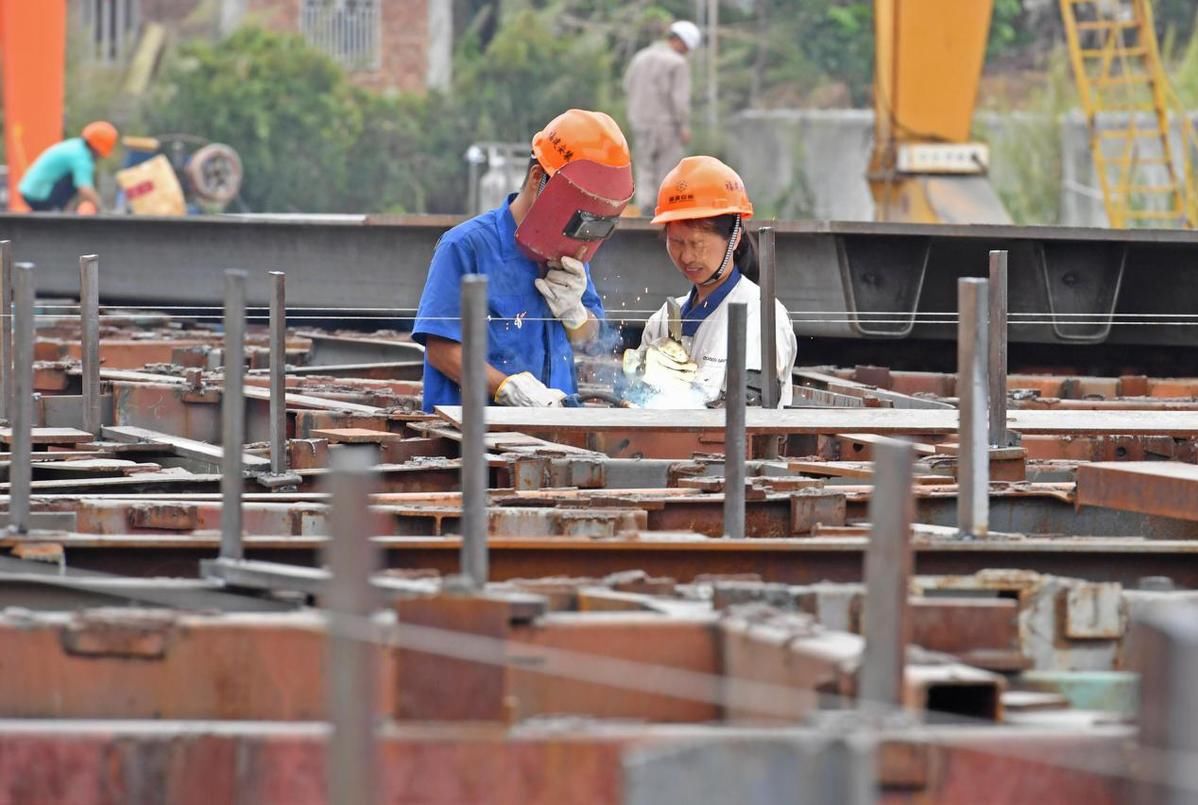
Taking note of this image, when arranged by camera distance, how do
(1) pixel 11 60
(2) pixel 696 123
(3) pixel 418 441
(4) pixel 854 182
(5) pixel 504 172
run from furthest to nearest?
(2) pixel 696 123, (4) pixel 854 182, (5) pixel 504 172, (1) pixel 11 60, (3) pixel 418 441

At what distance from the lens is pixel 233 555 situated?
4324mm

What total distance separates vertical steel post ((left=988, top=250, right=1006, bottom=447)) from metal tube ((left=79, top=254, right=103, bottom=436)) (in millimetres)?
2823

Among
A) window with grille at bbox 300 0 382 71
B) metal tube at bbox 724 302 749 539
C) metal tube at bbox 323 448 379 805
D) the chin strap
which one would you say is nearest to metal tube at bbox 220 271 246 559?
metal tube at bbox 724 302 749 539

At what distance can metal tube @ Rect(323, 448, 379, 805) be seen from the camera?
281 cm

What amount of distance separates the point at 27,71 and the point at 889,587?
2141 centimetres

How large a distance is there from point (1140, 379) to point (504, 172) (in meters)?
17.1

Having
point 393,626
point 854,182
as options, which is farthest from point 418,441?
point 854,182

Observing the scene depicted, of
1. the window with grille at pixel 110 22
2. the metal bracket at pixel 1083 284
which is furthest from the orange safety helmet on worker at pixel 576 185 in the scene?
the window with grille at pixel 110 22

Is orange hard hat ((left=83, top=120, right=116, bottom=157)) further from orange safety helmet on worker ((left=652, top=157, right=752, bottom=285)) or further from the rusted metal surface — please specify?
orange safety helmet on worker ((left=652, top=157, right=752, bottom=285))

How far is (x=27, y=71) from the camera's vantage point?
2323cm

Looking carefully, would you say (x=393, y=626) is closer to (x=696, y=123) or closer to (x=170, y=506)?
(x=170, y=506)

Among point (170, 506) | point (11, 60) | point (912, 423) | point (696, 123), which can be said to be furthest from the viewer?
point (696, 123)

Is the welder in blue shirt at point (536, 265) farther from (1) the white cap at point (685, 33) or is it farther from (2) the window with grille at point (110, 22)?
(2) the window with grille at point (110, 22)

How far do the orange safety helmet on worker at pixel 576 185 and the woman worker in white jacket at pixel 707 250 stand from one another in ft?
1.44
